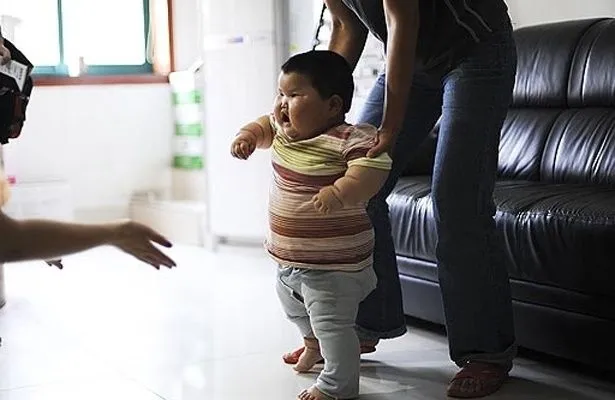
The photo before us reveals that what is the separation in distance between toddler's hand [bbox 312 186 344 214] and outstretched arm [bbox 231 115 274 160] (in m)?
0.27

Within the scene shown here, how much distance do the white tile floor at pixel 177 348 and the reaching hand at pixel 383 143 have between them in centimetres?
56

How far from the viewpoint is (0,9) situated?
5.02 meters

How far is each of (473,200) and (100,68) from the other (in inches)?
143

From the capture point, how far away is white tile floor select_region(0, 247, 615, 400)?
7.34 ft

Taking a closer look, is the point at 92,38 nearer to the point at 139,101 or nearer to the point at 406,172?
the point at 139,101

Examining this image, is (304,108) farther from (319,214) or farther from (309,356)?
(309,356)

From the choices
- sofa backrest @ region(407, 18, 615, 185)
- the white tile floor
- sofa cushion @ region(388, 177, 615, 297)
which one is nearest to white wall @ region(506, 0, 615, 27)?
sofa backrest @ region(407, 18, 615, 185)

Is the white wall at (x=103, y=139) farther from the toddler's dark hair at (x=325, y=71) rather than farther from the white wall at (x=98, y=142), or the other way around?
the toddler's dark hair at (x=325, y=71)

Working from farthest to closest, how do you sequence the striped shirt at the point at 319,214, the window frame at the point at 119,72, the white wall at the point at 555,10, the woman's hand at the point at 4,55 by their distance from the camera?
1. the window frame at the point at 119,72
2. the white wall at the point at 555,10
3. the striped shirt at the point at 319,214
4. the woman's hand at the point at 4,55

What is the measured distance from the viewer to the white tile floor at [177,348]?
2.24 metres

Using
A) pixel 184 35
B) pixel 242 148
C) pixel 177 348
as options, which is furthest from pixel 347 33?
pixel 184 35

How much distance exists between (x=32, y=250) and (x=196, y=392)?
1072 mm

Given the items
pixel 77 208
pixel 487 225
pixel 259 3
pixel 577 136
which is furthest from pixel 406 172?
pixel 77 208

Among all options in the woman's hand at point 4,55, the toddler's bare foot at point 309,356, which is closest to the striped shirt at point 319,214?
the toddler's bare foot at point 309,356
